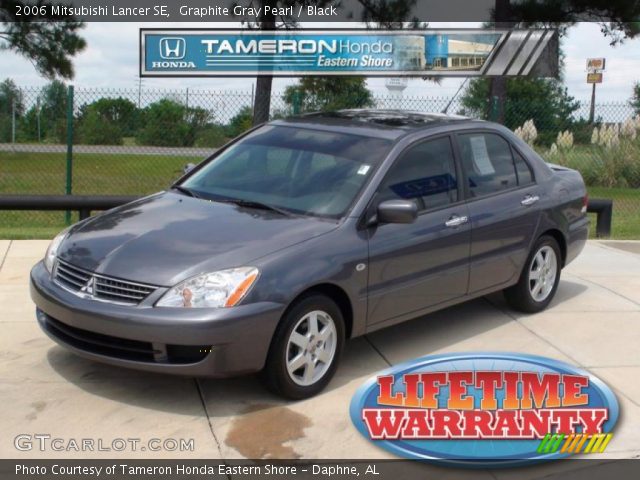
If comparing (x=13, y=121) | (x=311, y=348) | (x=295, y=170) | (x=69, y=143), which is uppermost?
(x=13, y=121)

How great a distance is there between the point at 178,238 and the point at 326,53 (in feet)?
38.1

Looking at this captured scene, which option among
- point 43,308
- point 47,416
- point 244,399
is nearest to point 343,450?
point 244,399

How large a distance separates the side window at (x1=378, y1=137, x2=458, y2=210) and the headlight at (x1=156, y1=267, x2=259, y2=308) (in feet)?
4.30

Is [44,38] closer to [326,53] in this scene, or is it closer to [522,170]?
[326,53]

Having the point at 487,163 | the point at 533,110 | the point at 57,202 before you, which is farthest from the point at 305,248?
the point at 533,110

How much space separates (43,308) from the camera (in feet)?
18.0

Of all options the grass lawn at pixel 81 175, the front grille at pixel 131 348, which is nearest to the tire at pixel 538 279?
the front grille at pixel 131 348

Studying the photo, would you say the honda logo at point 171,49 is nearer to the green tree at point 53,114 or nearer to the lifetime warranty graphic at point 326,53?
the lifetime warranty graphic at point 326,53

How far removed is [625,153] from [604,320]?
11.3 m

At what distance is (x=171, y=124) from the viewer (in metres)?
13.2

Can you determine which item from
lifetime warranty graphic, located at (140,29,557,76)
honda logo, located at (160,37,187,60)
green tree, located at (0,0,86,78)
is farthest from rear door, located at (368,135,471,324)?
green tree, located at (0,0,86,78)

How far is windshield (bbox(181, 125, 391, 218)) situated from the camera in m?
5.91

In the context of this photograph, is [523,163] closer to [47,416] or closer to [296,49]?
[47,416]

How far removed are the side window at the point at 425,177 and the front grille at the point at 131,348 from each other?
168cm
